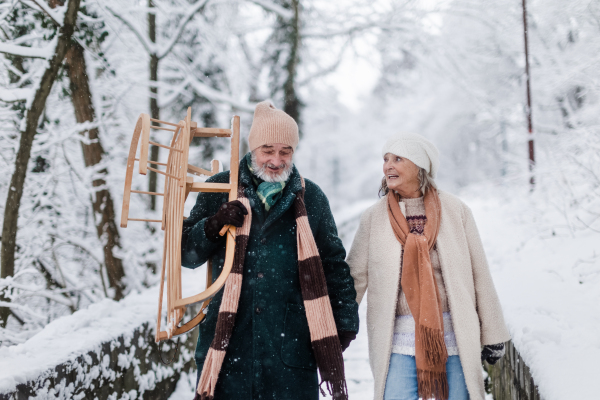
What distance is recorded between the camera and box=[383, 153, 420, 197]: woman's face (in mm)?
2590

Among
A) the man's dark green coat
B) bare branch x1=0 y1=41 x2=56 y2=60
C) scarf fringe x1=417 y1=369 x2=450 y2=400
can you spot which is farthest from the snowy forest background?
the man's dark green coat

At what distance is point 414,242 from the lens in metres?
2.48

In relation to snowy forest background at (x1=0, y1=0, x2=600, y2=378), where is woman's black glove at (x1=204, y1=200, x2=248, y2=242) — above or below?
below

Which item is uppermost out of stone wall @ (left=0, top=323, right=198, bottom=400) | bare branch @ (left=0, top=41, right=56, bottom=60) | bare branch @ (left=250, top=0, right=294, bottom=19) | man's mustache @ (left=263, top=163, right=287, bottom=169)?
bare branch @ (left=250, top=0, right=294, bottom=19)

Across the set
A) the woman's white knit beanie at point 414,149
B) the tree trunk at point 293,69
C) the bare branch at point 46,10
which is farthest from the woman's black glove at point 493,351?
the tree trunk at point 293,69

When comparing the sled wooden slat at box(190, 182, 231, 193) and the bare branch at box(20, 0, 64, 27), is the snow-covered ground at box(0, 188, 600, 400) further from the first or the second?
the bare branch at box(20, 0, 64, 27)

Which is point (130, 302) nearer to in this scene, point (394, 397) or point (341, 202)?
point (394, 397)

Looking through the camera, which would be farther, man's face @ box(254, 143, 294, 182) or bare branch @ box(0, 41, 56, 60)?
bare branch @ box(0, 41, 56, 60)

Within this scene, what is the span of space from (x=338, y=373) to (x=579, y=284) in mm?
2679

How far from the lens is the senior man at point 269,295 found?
217cm

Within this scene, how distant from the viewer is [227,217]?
81.7 inches

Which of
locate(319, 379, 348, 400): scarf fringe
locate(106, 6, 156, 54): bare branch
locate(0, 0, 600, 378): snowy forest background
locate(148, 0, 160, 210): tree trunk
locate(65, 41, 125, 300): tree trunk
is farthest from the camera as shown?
locate(148, 0, 160, 210): tree trunk

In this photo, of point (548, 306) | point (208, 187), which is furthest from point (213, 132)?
point (548, 306)

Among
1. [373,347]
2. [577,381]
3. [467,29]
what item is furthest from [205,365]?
[467,29]
